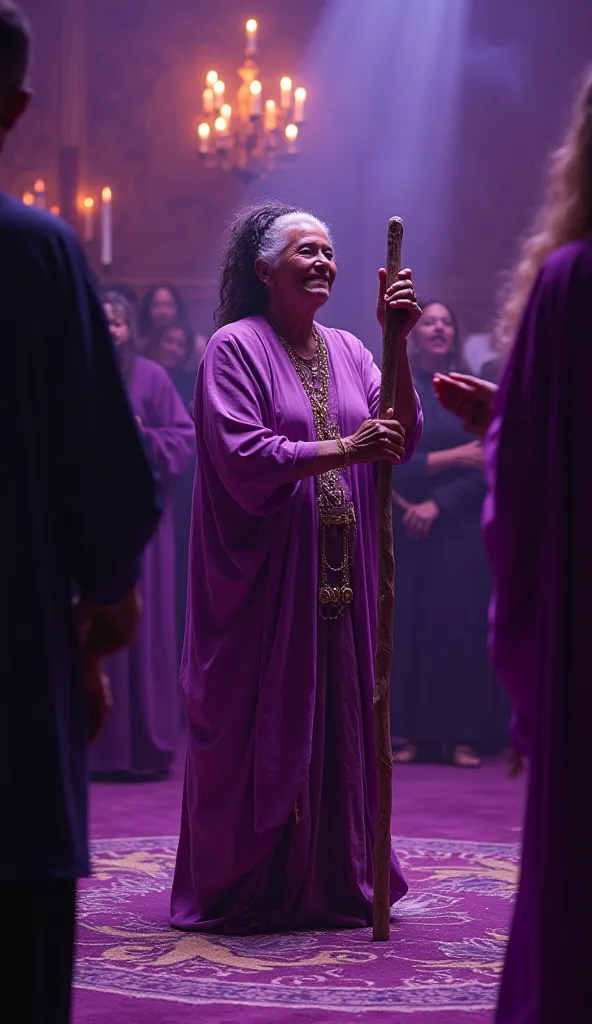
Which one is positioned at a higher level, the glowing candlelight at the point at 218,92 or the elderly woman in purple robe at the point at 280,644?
the glowing candlelight at the point at 218,92

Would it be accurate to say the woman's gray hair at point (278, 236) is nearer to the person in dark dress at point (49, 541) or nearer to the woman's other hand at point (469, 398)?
the woman's other hand at point (469, 398)

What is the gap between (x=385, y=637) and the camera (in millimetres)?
4059

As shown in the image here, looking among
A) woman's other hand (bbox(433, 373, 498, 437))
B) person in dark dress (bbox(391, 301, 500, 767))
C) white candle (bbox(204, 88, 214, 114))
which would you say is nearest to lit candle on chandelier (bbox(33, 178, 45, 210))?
white candle (bbox(204, 88, 214, 114))

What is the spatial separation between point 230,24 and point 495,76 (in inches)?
80.9

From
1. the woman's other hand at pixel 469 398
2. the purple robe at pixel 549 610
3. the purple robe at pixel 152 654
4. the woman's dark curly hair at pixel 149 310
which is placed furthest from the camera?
the woman's dark curly hair at pixel 149 310

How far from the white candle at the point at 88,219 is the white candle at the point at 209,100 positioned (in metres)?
1.07

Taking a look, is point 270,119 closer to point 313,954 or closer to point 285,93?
point 285,93

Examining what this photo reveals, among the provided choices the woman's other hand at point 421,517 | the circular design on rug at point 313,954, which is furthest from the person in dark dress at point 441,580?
the circular design on rug at point 313,954

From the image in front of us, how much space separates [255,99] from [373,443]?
240 inches

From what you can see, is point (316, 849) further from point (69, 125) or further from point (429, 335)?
point (69, 125)

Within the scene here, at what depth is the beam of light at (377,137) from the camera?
11.0m

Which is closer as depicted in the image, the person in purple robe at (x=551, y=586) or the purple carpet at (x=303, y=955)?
the person in purple robe at (x=551, y=586)

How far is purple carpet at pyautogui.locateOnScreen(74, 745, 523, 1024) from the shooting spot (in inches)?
130

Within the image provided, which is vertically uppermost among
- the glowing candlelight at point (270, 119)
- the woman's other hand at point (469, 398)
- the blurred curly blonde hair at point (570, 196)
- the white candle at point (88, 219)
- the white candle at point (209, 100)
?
the white candle at point (209, 100)
